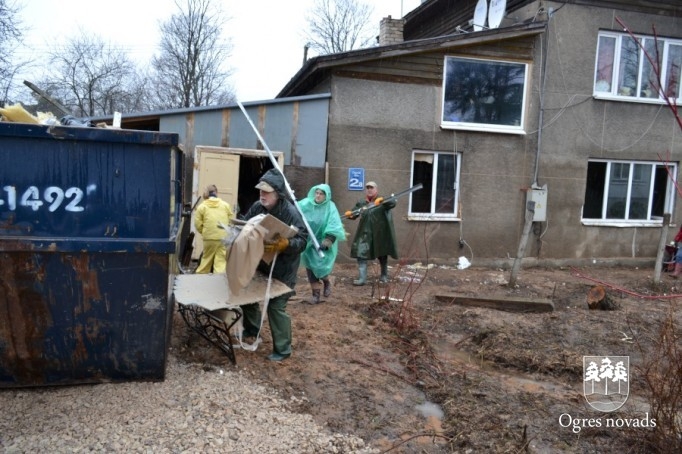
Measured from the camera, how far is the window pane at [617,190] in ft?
35.3

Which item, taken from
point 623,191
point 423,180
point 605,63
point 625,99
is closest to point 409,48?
point 423,180

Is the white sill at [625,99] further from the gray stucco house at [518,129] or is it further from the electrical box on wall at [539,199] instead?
the electrical box on wall at [539,199]

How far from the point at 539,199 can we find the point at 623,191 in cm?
229

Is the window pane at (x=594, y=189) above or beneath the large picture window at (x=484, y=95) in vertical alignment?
beneath

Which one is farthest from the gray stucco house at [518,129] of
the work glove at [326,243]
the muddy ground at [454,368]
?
the work glove at [326,243]

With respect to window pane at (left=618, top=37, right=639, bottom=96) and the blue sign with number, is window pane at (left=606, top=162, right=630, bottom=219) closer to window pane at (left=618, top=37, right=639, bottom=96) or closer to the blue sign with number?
window pane at (left=618, top=37, right=639, bottom=96)

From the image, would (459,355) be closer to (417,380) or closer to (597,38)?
(417,380)

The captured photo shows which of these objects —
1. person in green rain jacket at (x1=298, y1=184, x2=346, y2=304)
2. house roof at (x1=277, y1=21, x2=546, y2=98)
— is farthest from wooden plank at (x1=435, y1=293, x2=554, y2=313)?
house roof at (x1=277, y1=21, x2=546, y2=98)

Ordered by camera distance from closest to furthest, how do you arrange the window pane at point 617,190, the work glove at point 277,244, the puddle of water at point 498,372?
1. the work glove at point 277,244
2. the puddle of water at point 498,372
3. the window pane at point 617,190

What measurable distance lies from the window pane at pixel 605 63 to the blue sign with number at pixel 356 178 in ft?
17.3

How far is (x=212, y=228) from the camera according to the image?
6930 millimetres

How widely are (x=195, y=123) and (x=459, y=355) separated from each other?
5.96 meters

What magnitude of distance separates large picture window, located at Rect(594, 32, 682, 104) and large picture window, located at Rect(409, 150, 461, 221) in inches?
136

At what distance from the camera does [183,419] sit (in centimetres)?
315
